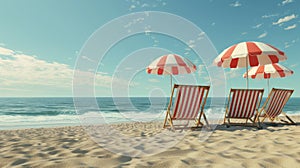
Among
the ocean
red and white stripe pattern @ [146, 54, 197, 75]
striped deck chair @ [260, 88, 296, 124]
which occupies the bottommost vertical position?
the ocean

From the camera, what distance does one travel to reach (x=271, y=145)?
2.10m

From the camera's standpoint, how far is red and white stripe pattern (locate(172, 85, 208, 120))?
3.69 m

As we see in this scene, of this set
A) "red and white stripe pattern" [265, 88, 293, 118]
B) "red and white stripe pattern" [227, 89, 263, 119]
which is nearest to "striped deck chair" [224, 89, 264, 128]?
"red and white stripe pattern" [227, 89, 263, 119]

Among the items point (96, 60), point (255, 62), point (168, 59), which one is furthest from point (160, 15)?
point (255, 62)

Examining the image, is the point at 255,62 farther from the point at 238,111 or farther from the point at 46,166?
the point at 46,166

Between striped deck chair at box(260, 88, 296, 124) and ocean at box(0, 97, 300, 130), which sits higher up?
striped deck chair at box(260, 88, 296, 124)

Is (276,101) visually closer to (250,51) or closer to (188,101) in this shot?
(250,51)

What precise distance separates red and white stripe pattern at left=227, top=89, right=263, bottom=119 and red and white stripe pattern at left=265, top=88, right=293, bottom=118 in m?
0.63

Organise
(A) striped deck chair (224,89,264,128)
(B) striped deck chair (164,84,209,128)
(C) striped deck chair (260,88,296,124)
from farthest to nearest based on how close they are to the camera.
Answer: (C) striped deck chair (260,88,296,124)
(A) striped deck chair (224,89,264,128)
(B) striped deck chair (164,84,209,128)

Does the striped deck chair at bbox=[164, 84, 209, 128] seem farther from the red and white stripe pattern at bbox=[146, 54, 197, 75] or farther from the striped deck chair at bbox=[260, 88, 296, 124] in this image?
the striped deck chair at bbox=[260, 88, 296, 124]

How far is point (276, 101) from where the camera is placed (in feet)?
14.1

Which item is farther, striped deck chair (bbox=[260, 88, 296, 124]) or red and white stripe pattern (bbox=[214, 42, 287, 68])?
striped deck chair (bbox=[260, 88, 296, 124])

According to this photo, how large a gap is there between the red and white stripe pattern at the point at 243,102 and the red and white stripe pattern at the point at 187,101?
0.72 metres

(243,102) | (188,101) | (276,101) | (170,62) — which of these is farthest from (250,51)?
(276,101)
